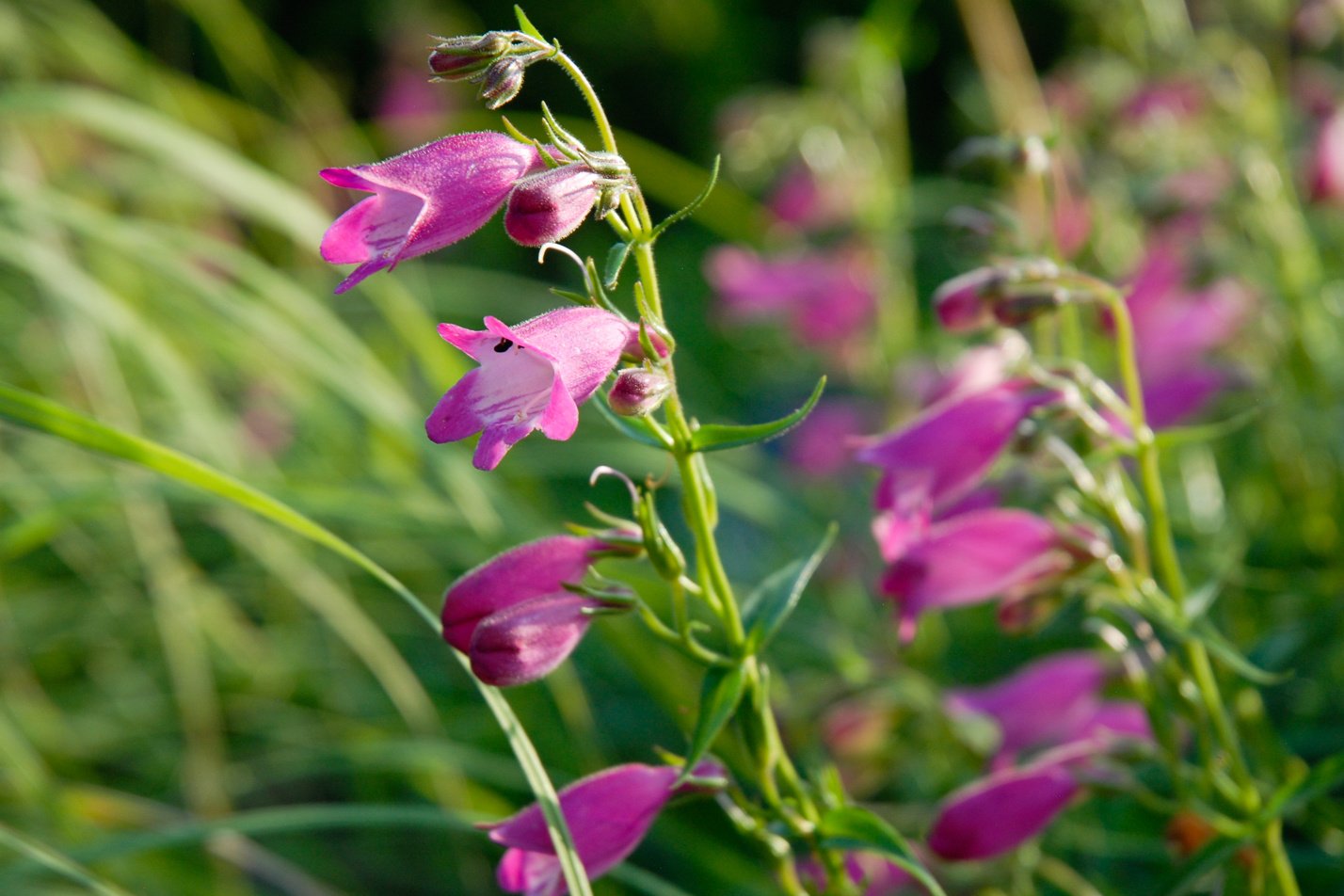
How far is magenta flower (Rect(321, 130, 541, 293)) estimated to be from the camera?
2.03 ft

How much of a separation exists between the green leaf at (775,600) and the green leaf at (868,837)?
0.33 feet

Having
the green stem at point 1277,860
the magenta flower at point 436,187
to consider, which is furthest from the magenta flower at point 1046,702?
the magenta flower at point 436,187

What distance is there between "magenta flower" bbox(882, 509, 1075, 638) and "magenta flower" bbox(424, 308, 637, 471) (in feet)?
1.14

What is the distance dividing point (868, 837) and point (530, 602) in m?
0.21

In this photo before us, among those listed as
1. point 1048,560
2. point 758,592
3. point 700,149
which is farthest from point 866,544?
point 700,149

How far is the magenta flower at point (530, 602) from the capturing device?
0.63 metres

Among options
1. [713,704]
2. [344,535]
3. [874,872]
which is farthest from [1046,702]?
[344,535]

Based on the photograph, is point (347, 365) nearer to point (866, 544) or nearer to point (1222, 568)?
point (866, 544)

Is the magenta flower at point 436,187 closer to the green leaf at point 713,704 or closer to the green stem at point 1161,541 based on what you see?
the green leaf at point 713,704

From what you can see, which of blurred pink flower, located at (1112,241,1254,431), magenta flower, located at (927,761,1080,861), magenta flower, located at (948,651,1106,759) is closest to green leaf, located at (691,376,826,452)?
magenta flower, located at (927,761,1080,861)

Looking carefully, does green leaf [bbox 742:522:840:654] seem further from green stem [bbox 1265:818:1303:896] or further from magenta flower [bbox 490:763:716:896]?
green stem [bbox 1265:818:1303:896]

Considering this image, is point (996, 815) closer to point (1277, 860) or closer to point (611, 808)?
point (1277, 860)

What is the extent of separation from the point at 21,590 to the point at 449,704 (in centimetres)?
78

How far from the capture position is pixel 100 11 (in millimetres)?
4164
